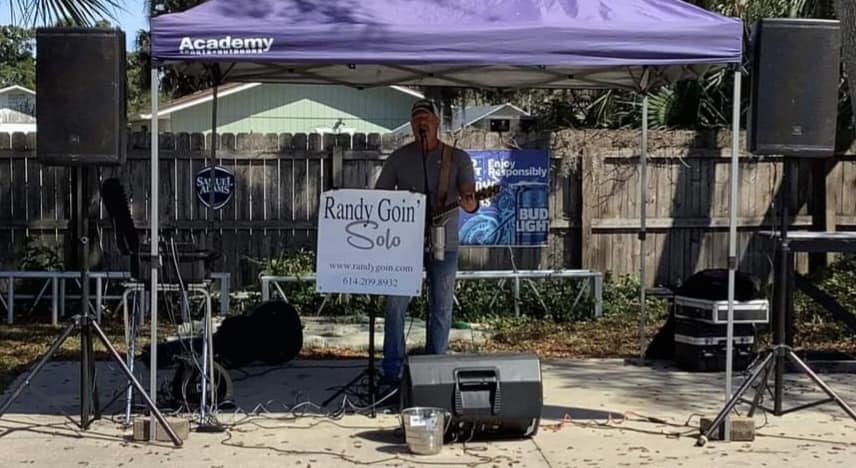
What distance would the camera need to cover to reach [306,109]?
23500mm

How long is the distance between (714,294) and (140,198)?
5887mm

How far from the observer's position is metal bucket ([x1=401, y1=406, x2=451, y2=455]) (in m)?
5.63

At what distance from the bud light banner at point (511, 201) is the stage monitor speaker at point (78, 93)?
5518mm

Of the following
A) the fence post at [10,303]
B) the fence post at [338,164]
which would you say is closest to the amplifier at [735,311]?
the fence post at [338,164]

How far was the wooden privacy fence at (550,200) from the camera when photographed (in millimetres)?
10719

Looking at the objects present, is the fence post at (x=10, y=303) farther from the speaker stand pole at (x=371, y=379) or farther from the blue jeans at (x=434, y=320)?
the blue jeans at (x=434, y=320)

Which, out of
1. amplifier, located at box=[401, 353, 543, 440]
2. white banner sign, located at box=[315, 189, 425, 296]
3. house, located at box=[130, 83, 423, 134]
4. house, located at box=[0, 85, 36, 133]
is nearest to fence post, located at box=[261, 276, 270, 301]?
white banner sign, located at box=[315, 189, 425, 296]

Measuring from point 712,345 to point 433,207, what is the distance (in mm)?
2552

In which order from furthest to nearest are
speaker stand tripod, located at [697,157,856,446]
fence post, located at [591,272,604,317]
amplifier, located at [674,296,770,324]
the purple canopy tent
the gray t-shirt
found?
1. fence post, located at [591,272,604,317]
2. amplifier, located at [674,296,770,324]
3. the gray t-shirt
4. speaker stand tripod, located at [697,157,856,446]
5. the purple canopy tent

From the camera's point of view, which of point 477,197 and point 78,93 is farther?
point 477,197

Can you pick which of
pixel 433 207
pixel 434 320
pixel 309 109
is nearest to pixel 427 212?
pixel 433 207

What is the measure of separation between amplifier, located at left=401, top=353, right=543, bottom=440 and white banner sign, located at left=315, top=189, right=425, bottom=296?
64cm

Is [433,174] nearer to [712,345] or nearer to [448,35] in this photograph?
[448,35]

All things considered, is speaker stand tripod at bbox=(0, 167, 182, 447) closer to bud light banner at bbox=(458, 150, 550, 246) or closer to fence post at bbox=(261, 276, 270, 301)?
fence post at bbox=(261, 276, 270, 301)
